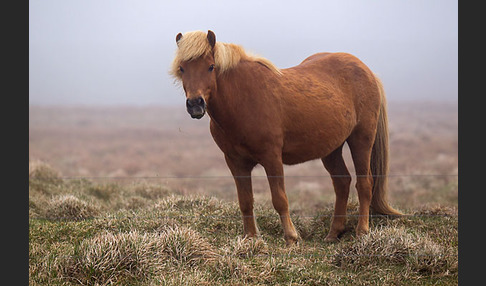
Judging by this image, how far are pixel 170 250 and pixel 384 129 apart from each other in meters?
4.11

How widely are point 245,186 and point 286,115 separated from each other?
113cm

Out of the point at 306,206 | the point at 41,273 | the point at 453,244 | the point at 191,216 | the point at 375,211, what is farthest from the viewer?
the point at 306,206

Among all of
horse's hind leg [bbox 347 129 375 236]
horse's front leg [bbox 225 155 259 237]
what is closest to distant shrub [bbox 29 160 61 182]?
horse's front leg [bbox 225 155 259 237]

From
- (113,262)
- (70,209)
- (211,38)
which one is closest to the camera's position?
(113,262)

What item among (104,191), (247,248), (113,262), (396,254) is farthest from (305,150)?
(104,191)

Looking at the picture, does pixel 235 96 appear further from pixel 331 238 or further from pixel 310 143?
pixel 331 238

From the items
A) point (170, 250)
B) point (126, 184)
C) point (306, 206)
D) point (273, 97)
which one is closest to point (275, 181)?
point (273, 97)

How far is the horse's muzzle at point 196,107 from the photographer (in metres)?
5.37

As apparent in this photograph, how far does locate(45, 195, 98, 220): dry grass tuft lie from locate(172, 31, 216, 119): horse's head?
361cm

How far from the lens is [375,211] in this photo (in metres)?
7.89

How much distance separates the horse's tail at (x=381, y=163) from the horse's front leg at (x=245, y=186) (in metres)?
2.30

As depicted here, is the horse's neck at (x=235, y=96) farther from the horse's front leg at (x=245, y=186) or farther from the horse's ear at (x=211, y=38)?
the horse's front leg at (x=245, y=186)

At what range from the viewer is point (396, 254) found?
5703mm

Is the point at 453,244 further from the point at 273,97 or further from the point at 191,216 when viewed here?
the point at 191,216
